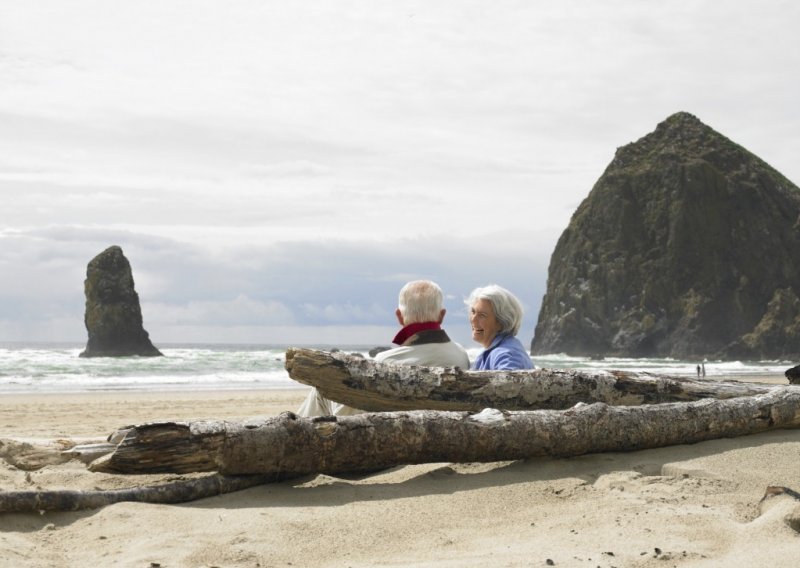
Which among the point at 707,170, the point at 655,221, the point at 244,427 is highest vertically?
the point at 707,170

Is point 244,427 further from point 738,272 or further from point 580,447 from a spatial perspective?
point 738,272

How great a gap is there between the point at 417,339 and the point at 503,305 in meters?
0.70

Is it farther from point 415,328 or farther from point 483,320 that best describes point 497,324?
point 415,328

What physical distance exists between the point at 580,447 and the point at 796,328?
79626 mm

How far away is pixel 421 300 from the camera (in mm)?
5871

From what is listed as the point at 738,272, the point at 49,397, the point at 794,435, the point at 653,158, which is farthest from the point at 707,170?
the point at 794,435

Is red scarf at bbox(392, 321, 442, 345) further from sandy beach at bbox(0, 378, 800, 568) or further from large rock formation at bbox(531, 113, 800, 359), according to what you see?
large rock formation at bbox(531, 113, 800, 359)

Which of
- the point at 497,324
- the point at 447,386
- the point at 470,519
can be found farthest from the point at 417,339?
the point at 470,519

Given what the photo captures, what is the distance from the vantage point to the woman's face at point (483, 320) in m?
6.02

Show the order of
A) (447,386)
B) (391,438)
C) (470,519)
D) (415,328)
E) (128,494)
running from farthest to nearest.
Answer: (415,328) < (447,386) < (391,438) < (128,494) < (470,519)

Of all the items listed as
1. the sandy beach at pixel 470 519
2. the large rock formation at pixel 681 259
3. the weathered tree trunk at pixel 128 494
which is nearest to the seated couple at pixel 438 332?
the sandy beach at pixel 470 519

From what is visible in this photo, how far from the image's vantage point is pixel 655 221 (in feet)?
278

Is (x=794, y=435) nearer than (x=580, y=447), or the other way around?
(x=580, y=447)

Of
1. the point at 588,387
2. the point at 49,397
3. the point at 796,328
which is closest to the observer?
the point at 588,387
